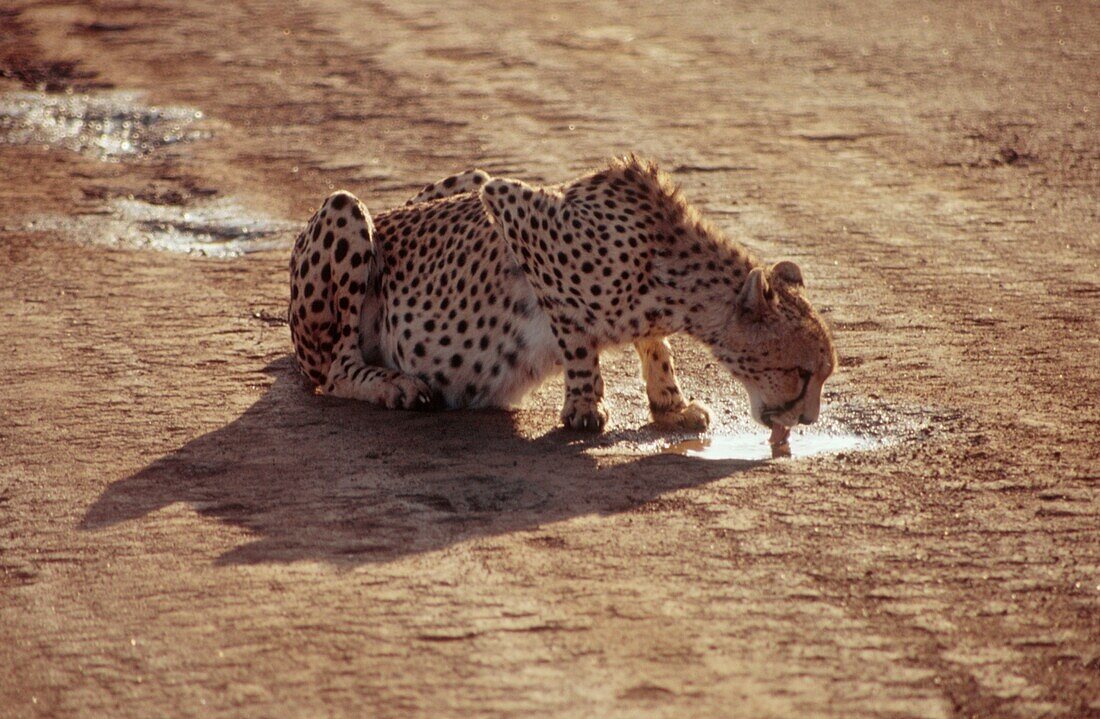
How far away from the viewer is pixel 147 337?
7.55 m

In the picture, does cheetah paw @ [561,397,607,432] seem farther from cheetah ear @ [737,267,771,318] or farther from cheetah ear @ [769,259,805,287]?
cheetah ear @ [769,259,805,287]

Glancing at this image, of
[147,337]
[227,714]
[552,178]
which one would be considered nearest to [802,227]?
[552,178]

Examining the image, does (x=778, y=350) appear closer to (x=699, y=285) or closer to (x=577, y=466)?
(x=699, y=285)

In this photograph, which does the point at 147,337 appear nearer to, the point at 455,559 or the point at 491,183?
the point at 491,183

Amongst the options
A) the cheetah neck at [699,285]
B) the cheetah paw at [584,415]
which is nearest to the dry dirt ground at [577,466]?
the cheetah paw at [584,415]

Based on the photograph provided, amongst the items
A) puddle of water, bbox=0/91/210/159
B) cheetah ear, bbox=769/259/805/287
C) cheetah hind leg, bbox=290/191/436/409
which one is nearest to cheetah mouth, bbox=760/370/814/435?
cheetah ear, bbox=769/259/805/287

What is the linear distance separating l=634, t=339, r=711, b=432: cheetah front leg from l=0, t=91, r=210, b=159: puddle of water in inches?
233

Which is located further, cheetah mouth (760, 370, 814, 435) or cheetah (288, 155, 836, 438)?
cheetah (288, 155, 836, 438)

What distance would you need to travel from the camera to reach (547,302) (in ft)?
21.3

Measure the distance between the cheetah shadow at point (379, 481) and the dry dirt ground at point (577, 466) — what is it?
2cm

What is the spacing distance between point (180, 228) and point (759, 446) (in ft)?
15.2

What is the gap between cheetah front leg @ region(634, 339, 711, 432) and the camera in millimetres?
6434

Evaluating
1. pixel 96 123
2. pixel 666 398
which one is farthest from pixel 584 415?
pixel 96 123

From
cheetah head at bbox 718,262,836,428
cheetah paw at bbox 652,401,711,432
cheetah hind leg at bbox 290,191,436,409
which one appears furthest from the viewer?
cheetah hind leg at bbox 290,191,436,409
